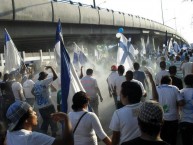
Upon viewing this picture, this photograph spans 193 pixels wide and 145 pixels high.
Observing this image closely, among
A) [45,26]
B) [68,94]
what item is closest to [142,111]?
[68,94]

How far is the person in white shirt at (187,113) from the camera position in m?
6.36

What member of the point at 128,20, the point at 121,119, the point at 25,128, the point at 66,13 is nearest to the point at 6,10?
the point at 66,13

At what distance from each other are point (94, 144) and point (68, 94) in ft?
3.37

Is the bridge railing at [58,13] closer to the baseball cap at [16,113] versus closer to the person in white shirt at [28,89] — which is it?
the person in white shirt at [28,89]

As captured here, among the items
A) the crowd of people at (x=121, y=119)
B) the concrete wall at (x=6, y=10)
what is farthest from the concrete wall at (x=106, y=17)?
the crowd of people at (x=121, y=119)

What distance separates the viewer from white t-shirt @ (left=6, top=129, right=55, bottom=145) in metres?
3.58

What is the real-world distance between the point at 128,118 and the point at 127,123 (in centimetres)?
6

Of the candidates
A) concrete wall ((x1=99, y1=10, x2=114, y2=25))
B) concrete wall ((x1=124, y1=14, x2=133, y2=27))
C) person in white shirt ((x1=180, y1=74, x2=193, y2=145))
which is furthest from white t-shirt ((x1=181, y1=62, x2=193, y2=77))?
concrete wall ((x1=124, y1=14, x2=133, y2=27))

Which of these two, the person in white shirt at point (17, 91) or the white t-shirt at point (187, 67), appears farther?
the white t-shirt at point (187, 67)

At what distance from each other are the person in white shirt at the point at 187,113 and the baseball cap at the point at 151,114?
3.35 meters

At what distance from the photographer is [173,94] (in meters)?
6.36

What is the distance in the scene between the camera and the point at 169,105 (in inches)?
253

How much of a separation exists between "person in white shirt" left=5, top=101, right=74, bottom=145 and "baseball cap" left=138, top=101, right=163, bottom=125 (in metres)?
0.74

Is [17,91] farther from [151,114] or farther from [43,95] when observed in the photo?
[151,114]
